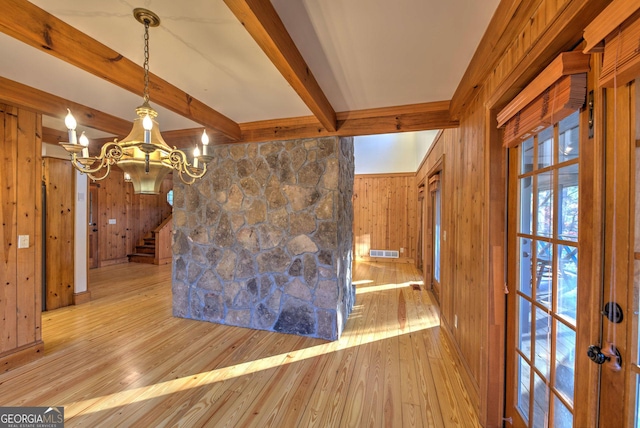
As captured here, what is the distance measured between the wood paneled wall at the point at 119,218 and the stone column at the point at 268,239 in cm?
474

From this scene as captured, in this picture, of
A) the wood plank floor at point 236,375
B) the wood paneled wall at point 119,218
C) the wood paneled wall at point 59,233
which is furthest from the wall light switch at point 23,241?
the wood paneled wall at point 119,218

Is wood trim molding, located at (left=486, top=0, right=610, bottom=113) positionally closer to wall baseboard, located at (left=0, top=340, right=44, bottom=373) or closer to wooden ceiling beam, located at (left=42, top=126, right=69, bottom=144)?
wall baseboard, located at (left=0, top=340, right=44, bottom=373)

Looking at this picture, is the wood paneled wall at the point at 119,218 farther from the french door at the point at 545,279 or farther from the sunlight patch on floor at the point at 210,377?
the french door at the point at 545,279

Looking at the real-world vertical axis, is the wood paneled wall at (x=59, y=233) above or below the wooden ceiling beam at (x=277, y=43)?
below

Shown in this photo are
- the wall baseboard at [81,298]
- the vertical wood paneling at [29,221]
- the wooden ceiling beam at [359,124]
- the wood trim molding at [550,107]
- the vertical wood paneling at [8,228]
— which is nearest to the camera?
the wood trim molding at [550,107]

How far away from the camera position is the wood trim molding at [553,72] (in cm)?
92

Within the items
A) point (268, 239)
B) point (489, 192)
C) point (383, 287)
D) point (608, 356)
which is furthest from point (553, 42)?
point (383, 287)

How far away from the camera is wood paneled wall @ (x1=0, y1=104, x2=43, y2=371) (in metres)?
2.15

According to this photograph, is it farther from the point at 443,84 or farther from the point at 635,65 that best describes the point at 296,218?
the point at 635,65

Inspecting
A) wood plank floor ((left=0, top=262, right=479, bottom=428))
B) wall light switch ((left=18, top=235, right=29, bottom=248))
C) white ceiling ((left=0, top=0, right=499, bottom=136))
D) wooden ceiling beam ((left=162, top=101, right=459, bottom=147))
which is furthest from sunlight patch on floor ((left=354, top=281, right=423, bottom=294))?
wall light switch ((left=18, top=235, right=29, bottom=248))

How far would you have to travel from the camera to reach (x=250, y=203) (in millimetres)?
2990

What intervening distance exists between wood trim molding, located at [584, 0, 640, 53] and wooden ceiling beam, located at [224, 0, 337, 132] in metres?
1.23

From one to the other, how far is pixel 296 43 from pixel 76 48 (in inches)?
50.0

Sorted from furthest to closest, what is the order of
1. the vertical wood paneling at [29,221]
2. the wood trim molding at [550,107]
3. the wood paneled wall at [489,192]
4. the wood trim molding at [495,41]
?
the vertical wood paneling at [29,221]
the wood trim molding at [495,41]
the wood paneled wall at [489,192]
the wood trim molding at [550,107]
